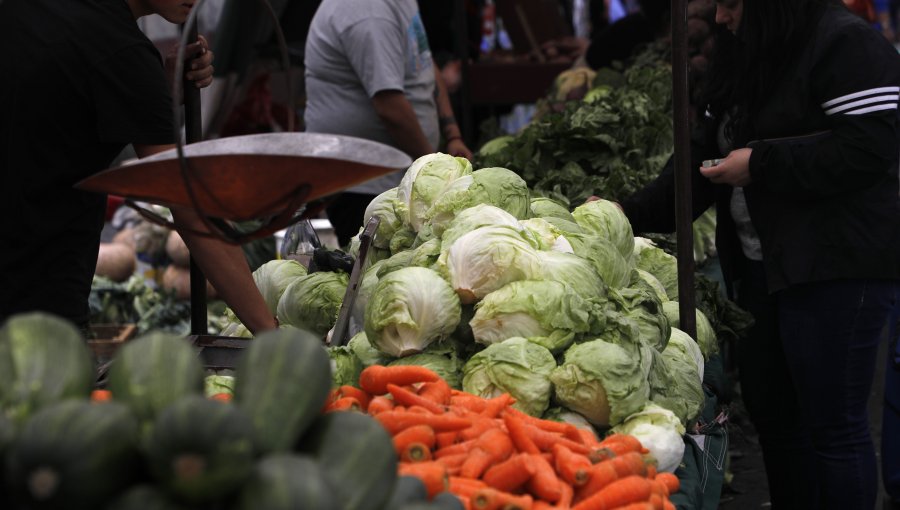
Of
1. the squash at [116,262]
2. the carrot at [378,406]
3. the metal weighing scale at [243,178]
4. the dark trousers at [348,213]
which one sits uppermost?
the metal weighing scale at [243,178]

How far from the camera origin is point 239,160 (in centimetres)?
195

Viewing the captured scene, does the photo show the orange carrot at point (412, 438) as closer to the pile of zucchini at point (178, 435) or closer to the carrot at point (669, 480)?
the pile of zucchini at point (178, 435)

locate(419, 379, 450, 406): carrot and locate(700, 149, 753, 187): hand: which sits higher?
locate(700, 149, 753, 187): hand

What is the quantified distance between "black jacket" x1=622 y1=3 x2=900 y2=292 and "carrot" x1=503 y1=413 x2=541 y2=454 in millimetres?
1691

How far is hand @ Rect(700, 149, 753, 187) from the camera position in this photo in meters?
3.68

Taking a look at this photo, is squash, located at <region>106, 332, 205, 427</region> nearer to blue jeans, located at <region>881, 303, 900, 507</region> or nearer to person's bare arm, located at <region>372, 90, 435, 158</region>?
blue jeans, located at <region>881, 303, 900, 507</region>

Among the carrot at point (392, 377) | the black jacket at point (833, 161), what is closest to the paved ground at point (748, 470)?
the black jacket at point (833, 161)

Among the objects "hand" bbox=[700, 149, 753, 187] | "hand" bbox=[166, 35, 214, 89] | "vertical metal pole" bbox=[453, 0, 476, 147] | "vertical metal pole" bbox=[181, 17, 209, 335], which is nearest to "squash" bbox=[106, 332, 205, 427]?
"vertical metal pole" bbox=[181, 17, 209, 335]

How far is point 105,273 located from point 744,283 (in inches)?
169

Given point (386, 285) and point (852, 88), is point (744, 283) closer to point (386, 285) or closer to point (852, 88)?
point (852, 88)

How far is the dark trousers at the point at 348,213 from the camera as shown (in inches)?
209

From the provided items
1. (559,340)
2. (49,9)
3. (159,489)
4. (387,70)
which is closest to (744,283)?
(559,340)

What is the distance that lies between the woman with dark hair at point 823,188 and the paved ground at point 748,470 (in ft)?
3.04

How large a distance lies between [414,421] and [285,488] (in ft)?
2.85
